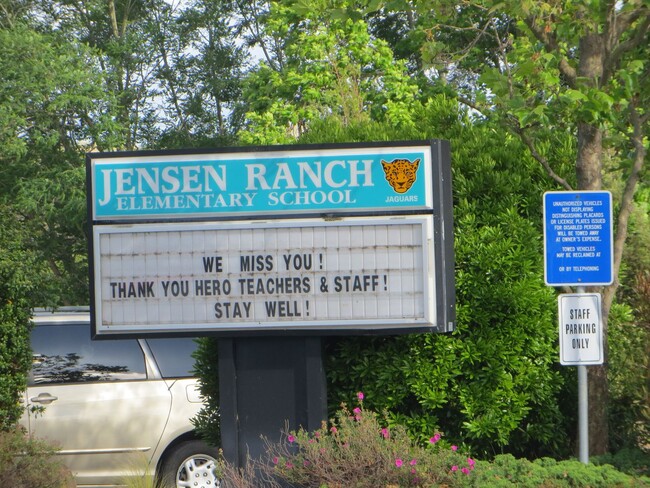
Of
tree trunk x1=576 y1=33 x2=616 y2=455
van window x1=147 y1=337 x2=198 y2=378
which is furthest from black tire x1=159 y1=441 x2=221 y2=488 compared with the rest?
tree trunk x1=576 y1=33 x2=616 y2=455

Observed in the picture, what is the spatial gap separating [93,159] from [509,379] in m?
3.88

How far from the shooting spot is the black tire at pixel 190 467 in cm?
1005

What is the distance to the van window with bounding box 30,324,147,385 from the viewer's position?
10.3 m

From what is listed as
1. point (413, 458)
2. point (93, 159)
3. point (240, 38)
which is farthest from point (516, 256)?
point (240, 38)

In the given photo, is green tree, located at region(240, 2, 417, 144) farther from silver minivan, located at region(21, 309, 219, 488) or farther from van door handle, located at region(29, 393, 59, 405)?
van door handle, located at region(29, 393, 59, 405)

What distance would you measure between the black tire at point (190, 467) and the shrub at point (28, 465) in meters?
1.60

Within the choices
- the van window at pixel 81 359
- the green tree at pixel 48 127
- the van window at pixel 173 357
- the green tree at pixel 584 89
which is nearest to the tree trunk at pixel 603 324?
the green tree at pixel 584 89

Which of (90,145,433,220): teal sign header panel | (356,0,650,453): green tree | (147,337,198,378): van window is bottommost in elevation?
(147,337,198,378): van window

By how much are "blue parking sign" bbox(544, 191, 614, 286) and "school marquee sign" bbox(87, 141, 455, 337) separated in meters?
0.81

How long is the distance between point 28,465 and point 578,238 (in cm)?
498

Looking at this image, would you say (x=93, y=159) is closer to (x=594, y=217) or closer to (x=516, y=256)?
(x=516, y=256)

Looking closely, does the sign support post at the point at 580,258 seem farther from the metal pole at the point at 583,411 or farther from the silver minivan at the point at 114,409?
the silver minivan at the point at 114,409

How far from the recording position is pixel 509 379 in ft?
25.5

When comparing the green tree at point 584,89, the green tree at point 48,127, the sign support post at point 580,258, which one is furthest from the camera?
the green tree at point 48,127
